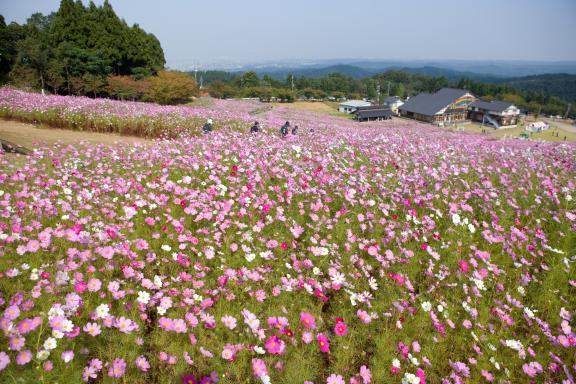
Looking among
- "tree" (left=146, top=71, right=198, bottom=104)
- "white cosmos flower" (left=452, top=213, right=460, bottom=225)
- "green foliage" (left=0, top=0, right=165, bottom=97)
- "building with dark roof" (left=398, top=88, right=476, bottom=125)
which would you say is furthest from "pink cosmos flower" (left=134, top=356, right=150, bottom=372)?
"building with dark roof" (left=398, top=88, right=476, bottom=125)

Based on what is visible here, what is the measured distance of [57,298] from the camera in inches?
102

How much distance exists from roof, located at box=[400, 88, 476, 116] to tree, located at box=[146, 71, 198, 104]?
52.2 metres

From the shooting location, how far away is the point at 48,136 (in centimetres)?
1284

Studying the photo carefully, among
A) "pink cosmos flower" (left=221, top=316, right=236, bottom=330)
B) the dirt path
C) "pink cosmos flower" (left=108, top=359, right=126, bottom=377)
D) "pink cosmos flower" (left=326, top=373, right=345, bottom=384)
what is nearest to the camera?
"pink cosmos flower" (left=108, top=359, right=126, bottom=377)

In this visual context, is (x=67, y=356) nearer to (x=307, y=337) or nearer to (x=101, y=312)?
(x=101, y=312)

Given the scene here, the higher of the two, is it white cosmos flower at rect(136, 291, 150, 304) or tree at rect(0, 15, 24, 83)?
tree at rect(0, 15, 24, 83)

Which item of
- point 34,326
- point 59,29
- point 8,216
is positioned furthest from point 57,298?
point 59,29

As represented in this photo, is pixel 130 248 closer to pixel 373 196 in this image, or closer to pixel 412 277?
pixel 412 277

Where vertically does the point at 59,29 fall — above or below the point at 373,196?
above

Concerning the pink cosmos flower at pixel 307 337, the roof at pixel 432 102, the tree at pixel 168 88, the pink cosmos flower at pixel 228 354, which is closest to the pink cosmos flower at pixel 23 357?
the pink cosmos flower at pixel 228 354

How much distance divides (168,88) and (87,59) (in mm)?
8718

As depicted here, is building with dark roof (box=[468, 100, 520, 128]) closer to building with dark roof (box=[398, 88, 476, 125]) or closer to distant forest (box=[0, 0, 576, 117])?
building with dark roof (box=[398, 88, 476, 125])

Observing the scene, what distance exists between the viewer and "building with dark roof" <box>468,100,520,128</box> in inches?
2891

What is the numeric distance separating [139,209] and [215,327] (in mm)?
2404
